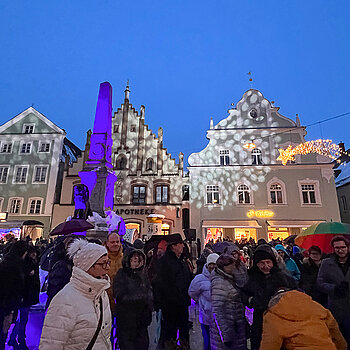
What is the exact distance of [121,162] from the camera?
22.6 m

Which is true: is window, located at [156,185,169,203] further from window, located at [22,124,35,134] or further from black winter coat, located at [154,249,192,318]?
black winter coat, located at [154,249,192,318]

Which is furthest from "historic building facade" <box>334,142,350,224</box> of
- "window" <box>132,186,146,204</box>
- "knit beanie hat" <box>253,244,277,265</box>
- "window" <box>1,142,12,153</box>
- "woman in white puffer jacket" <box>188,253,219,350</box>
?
"window" <box>1,142,12,153</box>

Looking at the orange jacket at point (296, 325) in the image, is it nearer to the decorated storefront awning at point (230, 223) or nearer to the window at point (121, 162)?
the decorated storefront awning at point (230, 223)

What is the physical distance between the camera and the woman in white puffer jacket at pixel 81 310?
1.83 meters

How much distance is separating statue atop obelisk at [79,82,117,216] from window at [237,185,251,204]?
10.3m

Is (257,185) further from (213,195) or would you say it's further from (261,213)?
(213,195)

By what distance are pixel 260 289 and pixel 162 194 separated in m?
18.6

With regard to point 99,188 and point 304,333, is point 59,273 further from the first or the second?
point 99,188

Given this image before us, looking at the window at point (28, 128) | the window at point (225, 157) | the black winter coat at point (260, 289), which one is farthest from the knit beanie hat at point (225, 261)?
the window at point (28, 128)

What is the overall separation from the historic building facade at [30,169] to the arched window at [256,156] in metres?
17.0

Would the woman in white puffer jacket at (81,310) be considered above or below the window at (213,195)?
below

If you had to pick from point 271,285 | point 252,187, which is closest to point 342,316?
point 271,285

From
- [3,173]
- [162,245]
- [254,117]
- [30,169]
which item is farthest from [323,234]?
[3,173]

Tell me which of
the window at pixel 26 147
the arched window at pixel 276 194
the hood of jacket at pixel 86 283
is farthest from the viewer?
the window at pixel 26 147
